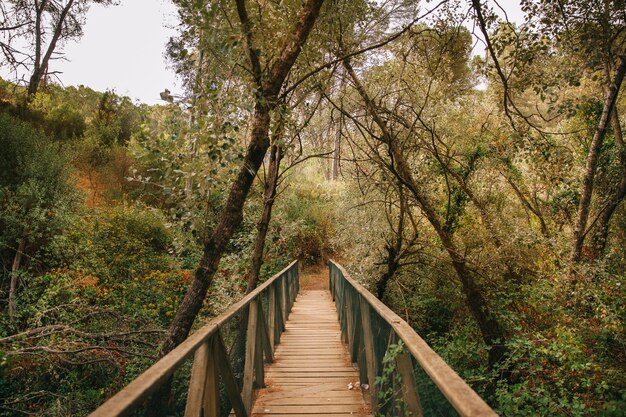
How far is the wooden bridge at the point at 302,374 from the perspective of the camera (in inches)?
58.6

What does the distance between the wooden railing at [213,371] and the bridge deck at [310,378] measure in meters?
0.30

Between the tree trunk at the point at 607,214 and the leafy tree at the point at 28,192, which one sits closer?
the tree trunk at the point at 607,214

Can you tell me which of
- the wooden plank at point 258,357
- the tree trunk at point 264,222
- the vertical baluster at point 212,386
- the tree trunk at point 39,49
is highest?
the tree trunk at point 39,49

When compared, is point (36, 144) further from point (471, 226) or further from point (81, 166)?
point (471, 226)

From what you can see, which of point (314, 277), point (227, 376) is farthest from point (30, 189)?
point (314, 277)

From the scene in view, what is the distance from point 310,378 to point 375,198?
5.74 metres

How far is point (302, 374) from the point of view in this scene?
15.9 feet

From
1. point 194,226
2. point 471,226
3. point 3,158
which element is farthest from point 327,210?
point 194,226

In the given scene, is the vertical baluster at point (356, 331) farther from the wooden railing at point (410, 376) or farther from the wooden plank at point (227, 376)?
the wooden plank at point (227, 376)

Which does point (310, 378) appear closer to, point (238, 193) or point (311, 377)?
point (311, 377)

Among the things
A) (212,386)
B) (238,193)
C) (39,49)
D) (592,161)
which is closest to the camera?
(212,386)

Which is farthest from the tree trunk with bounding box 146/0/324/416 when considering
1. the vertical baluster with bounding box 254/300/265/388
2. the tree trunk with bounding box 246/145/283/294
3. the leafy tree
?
the leafy tree

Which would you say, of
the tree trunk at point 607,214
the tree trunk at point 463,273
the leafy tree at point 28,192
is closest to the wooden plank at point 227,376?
the tree trunk at point 463,273

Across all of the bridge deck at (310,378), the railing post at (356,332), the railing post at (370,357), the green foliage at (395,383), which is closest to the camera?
the green foliage at (395,383)
